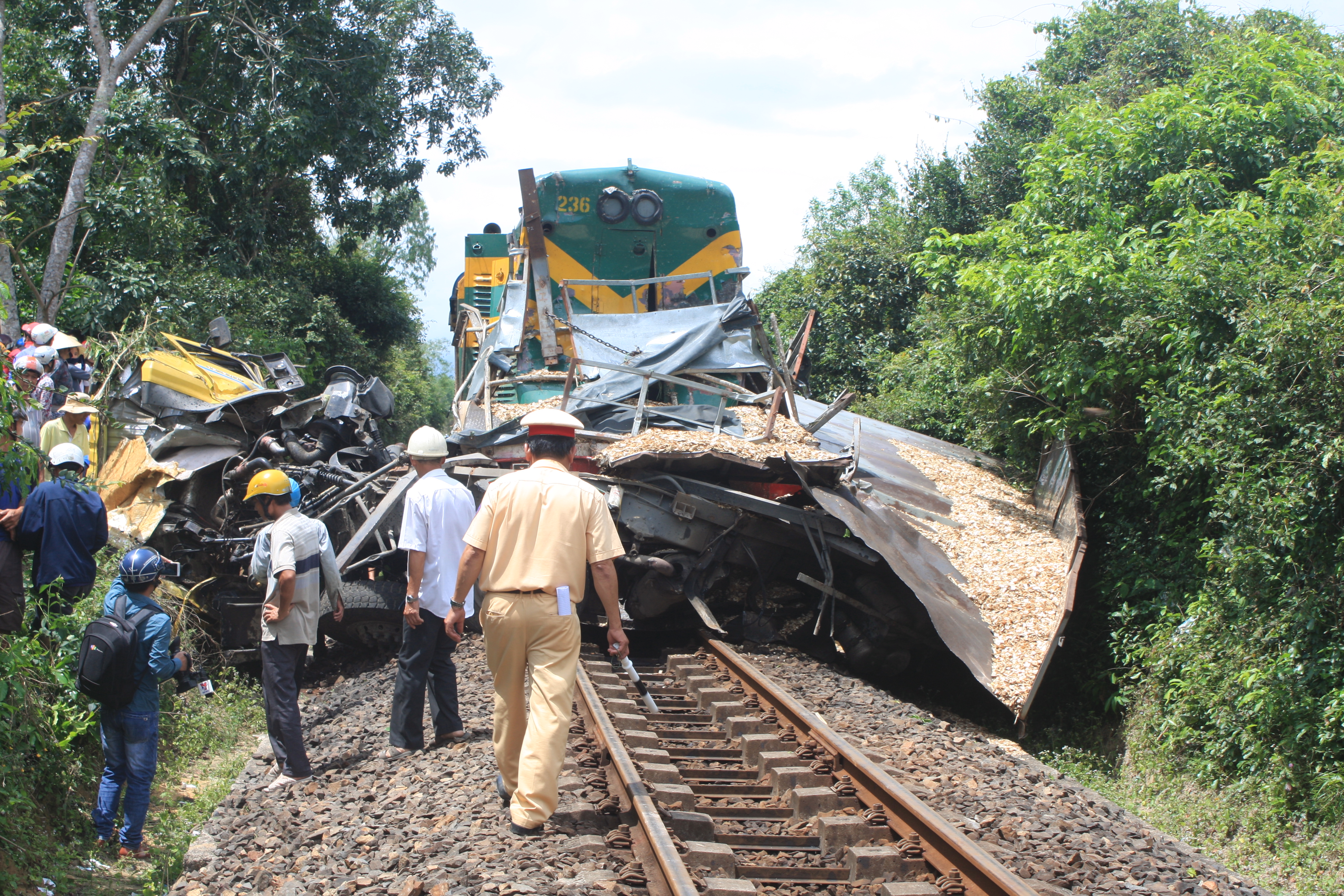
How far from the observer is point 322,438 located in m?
9.70

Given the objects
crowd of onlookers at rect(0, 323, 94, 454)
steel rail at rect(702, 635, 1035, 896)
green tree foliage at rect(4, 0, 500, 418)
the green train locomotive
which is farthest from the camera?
green tree foliage at rect(4, 0, 500, 418)

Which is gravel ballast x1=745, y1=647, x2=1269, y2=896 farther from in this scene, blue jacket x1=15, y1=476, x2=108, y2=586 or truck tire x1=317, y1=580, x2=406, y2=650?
blue jacket x1=15, y1=476, x2=108, y2=586

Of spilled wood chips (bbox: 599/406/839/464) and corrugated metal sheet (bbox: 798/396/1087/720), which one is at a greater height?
spilled wood chips (bbox: 599/406/839/464)

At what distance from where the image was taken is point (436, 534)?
17.5 ft

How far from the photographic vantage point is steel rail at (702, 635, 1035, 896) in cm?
359

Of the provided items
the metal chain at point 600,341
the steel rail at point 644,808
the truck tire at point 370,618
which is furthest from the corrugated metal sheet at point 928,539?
the truck tire at point 370,618

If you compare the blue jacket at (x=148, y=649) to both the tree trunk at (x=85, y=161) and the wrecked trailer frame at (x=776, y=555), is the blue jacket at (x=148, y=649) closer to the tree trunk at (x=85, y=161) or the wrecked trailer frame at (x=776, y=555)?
the wrecked trailer frame at (x=776, y=555)

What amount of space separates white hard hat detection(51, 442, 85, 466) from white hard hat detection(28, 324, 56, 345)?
3701mm

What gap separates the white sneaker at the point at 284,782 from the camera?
5051 millimetres

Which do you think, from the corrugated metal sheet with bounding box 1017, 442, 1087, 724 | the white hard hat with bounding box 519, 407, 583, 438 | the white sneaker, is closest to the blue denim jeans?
the white sneaker

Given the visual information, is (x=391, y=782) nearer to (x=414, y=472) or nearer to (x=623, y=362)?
(x=414, y=472)

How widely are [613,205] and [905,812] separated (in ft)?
26.2

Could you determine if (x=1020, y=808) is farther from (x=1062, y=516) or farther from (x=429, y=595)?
(x=1062, y=516)

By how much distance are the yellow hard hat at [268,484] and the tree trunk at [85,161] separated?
270 inches
